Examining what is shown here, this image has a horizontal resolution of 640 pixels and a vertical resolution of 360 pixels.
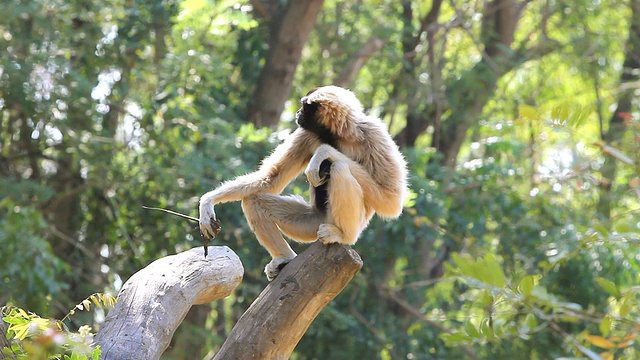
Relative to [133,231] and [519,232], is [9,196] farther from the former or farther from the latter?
[519,232]

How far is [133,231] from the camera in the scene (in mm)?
10594

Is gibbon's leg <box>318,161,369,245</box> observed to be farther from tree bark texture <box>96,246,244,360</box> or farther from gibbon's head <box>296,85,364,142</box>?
tree bark texture <box>96,246,244,360</box>

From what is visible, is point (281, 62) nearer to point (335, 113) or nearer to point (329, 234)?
point (335, 113)

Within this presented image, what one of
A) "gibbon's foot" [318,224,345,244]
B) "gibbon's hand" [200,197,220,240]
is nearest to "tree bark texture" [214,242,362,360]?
"gibbon's foot" [318,224,345,244]

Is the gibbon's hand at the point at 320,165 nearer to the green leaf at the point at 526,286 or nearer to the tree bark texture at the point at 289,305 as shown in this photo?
the tree bark texture at the point at 289,305

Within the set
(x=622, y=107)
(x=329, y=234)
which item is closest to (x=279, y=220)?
(x=329, y=234)

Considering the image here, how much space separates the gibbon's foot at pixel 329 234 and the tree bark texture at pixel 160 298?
1.78 feet

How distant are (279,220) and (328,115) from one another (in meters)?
0.81

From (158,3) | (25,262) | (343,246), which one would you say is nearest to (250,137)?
(158,3)

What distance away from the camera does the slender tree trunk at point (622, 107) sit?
12133mm

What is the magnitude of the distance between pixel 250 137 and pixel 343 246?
15.1 feet

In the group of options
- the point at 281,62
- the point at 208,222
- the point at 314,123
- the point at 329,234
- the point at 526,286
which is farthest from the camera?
the point at 281,62

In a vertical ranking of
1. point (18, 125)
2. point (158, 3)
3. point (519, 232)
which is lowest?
point (519, 232)

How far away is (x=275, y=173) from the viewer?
5898mm
